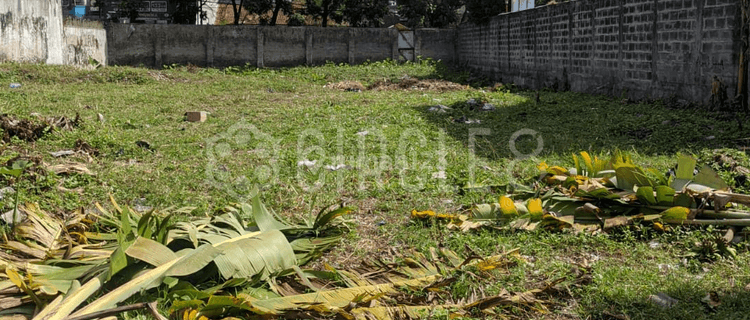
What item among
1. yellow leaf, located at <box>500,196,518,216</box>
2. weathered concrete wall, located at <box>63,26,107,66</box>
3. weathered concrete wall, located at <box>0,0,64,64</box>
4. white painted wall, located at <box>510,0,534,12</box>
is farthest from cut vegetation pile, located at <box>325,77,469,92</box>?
yellow leaf, located at <box>500,196,518,216</box>

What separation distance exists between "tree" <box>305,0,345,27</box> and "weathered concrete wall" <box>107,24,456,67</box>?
3.84 meters

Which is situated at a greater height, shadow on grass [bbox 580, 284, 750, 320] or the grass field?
the grass field

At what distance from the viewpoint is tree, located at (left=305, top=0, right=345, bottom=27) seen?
26.6m

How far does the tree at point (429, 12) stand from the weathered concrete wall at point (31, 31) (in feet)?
44.5

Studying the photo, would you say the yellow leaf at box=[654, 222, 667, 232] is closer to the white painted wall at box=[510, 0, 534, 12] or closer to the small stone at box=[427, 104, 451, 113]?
the small stone at box=[427, 104, 451, 113]

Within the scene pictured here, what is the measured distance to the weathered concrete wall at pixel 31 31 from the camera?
15.1 metres

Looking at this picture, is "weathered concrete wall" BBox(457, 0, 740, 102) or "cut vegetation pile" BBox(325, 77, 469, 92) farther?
"cut vegetation pile" BBox(325, 77, 469, 92)

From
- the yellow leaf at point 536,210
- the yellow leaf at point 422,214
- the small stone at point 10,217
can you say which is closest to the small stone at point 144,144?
the small stone at point 10,217

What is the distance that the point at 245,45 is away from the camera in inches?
879

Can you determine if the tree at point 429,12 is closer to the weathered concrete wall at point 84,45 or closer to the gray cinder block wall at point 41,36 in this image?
the weathered concrete wall at point 84,45

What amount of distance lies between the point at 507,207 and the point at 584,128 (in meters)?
4.29

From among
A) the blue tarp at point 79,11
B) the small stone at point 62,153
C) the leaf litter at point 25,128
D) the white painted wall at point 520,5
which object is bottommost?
the small stone at point 62,153

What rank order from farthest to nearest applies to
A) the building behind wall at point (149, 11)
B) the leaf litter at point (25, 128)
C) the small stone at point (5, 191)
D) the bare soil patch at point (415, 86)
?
the building behind wall at point (149, 11)
the bare soil patch at point (415, 86)
the leaf litter at point (25, 128)
the small stone at point (5, 191)

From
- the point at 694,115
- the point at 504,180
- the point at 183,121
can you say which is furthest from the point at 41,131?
the point at 694,115
